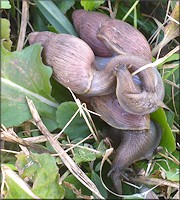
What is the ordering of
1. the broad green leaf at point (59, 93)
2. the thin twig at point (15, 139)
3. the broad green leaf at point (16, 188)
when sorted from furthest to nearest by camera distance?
the broad green leaf at point (59, 93) → the thin twig at point (15, 139) → the broad green leaf at point (16, 188)

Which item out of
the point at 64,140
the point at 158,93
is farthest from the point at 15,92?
the point at 158,93

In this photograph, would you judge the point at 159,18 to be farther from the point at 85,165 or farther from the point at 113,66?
the point at 85,165

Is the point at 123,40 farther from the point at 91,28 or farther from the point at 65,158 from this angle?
the point at 65,158

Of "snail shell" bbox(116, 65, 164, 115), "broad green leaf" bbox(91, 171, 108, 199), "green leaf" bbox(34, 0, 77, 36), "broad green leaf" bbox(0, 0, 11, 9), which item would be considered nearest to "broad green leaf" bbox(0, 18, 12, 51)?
"broad green leaf" bbox(0, 0, 11, 9)

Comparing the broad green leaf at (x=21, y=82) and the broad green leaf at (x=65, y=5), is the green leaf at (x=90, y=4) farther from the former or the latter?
the broad green leaf at (x=21, y=82)

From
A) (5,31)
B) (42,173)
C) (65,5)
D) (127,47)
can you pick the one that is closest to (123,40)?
(127,47)

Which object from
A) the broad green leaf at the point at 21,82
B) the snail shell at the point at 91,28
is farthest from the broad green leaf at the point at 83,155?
the snail shell at the point at 91,28

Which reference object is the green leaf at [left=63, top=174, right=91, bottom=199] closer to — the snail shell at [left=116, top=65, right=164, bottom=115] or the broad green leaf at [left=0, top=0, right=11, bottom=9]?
the snail shell at [left=116, top=65, right=164, bottom=115]

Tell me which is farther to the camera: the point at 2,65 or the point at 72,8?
the point at 72,8
